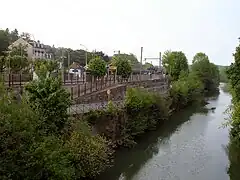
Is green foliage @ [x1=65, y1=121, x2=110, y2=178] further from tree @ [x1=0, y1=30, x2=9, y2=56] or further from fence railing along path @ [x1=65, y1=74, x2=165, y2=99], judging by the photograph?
tree @ [x1=0, y1=30, x2=9, y2=56]

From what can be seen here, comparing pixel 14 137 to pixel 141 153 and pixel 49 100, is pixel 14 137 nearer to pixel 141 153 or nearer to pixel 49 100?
pixel 49 100

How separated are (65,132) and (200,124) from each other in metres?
26.6

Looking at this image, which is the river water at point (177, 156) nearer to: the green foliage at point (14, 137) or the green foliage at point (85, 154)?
the green foliage at point (85, 154)

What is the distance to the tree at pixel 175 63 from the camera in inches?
3199

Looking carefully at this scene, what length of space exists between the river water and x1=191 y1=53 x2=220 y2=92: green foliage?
47821mm

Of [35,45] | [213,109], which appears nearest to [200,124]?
[213,109]

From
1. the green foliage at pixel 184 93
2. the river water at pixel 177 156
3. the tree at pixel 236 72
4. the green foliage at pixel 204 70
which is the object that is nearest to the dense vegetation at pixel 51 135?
the river water at pixel 177 156

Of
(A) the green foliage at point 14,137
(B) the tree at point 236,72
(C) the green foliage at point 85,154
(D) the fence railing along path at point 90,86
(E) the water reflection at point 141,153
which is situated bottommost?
(E) the water reflection at point 141,153

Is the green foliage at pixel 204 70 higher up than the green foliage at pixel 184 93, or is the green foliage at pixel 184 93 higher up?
the green foliage at pixel 204 70

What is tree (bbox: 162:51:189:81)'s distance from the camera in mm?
81250

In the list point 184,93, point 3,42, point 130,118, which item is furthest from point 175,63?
point 130,118

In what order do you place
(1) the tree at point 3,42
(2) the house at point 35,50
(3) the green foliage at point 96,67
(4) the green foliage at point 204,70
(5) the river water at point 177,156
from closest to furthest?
(5) the river water at point 177,156 → (3) the green foliage at point 96,67 → (1) the tree at point 3,42 → (2) the house at point 35,50 → (4) the green foliage at point 204,70

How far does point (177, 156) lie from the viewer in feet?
91.5

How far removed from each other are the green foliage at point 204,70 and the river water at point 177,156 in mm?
47821
